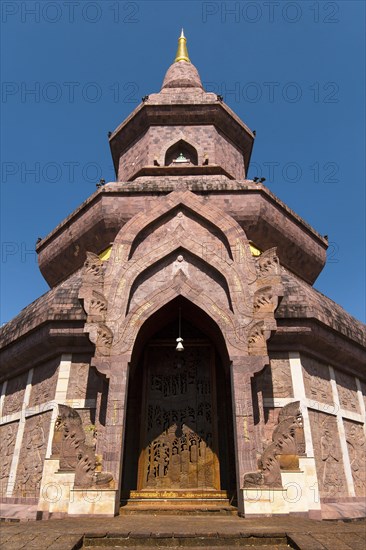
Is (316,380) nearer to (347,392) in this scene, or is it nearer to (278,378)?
(278,378)

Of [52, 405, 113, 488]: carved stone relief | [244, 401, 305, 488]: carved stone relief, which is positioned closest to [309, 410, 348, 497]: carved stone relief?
[244, 401, 305, 488]: carved stone relief

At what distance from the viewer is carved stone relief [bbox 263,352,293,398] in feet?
31.9

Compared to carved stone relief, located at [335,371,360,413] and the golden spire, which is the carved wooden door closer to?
carved stone relief, located at [335,371,360,413]

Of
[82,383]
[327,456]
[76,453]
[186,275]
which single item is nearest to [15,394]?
[82,383]

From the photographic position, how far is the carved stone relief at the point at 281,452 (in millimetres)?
7562

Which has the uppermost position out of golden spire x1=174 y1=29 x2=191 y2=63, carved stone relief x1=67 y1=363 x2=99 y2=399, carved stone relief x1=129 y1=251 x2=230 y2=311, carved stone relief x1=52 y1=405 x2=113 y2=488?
golden spire x1=174 y1=29 x2=191 y2=63

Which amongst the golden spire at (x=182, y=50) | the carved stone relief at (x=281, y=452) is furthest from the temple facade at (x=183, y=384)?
the golden spire at (x=182, y=50)

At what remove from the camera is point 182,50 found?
2256cm

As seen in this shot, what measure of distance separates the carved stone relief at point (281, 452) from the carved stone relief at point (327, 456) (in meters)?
1.65

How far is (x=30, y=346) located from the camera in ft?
35.3

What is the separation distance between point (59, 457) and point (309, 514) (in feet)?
15.6

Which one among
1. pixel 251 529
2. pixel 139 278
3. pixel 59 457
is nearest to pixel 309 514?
pixel 251 529

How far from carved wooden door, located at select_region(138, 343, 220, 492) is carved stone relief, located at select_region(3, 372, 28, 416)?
3584 mm

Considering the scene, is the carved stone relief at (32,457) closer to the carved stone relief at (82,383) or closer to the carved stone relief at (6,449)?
the carved stone relief at (6,449)
